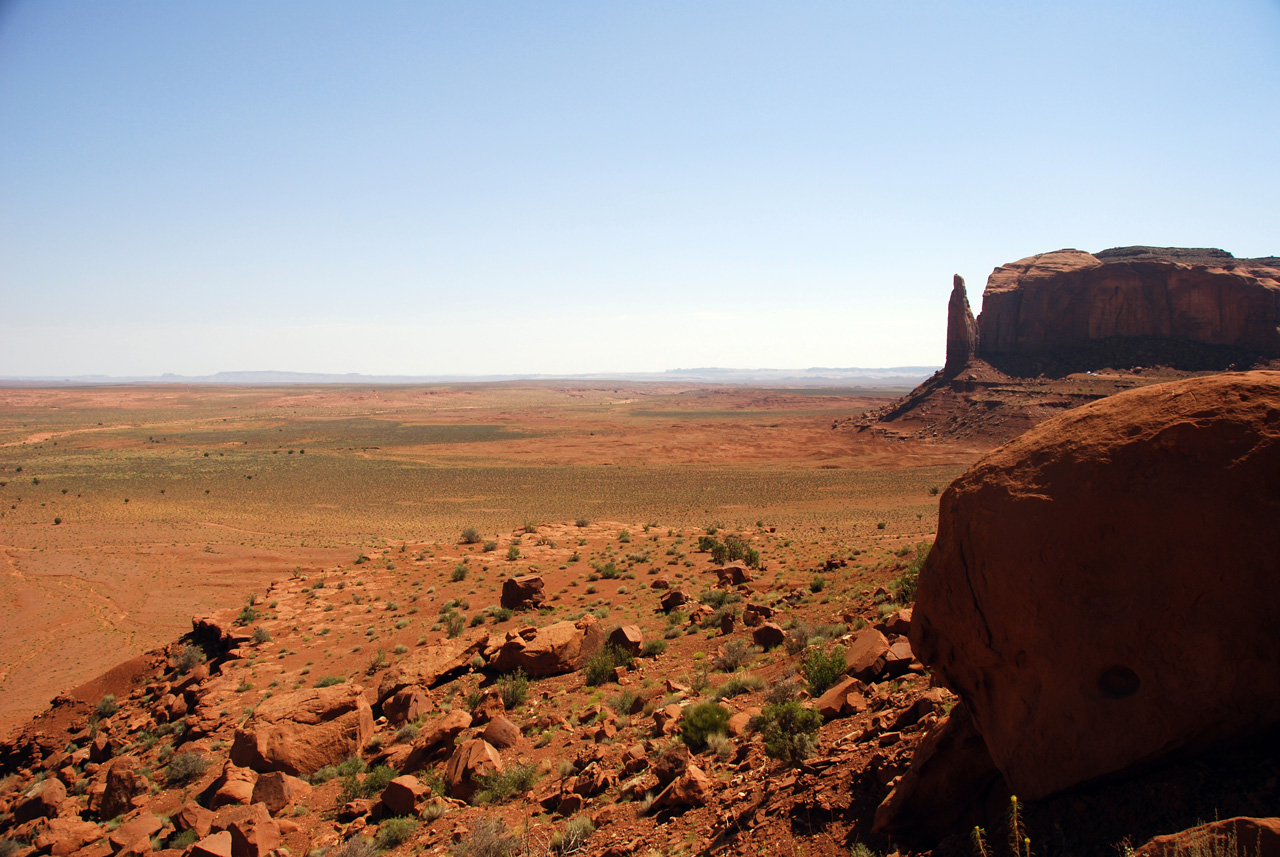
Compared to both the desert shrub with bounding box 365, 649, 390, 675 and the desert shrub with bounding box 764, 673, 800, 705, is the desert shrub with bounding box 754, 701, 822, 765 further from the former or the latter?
the desert shrub with bounding box 365, 649, 390, 675

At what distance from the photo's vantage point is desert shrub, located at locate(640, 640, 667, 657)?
42.3ft

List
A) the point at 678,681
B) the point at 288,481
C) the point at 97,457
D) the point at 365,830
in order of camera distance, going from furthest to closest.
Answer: the point at 97,457 < the point at 288,481 < the point at 678,681 < the point at 365,830

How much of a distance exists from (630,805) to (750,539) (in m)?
18.9

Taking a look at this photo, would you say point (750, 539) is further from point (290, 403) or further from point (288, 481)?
point (290, 403)

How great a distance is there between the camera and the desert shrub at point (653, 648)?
12891 millimetres

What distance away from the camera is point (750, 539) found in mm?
25625

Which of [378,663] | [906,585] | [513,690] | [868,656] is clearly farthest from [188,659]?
[906,585]

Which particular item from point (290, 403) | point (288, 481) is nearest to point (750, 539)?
point (288, 481)

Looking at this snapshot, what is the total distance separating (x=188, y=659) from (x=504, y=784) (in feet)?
40.1

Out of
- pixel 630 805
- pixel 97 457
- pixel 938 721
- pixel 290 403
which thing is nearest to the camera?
pixel 938 721

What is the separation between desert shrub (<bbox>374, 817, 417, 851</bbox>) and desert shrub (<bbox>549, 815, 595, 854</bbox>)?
2.19 meters

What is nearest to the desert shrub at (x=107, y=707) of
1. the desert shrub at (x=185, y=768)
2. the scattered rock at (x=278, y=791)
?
the desert shrub at (x=185, y=768)

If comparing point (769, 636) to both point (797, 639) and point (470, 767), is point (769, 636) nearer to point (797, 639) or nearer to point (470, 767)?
point (797, 639)

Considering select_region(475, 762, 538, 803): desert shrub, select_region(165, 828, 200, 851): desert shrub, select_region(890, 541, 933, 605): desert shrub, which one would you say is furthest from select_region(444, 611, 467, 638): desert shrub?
select_region(890, 541, 933, 605): desert shrub
